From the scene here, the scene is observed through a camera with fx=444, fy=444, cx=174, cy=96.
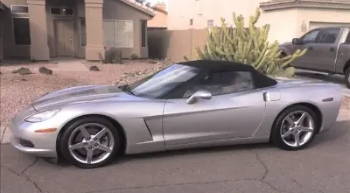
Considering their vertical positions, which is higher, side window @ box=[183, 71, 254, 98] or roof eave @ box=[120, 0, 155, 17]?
roof eave @ box=[120, 0, 155, 17]

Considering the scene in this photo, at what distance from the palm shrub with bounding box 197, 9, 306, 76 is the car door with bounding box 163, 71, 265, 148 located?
409 cm

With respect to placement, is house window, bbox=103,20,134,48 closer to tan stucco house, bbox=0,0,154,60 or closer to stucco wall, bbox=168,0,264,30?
tan stucco house, bbox=0,0,154,60

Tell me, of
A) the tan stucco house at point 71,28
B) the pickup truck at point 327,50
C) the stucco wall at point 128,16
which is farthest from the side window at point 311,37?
the stucco wall at point 128,16

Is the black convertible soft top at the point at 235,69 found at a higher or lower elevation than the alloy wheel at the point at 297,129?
higher

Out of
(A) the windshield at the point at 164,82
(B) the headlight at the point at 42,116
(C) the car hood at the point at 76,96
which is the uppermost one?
(A) the windshield at the point at 164,82

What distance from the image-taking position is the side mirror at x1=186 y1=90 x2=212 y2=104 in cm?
555

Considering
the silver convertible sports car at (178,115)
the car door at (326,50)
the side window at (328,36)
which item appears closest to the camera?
the silver convertible sports car at (178,115)

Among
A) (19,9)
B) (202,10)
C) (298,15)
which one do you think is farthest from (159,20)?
(298,15)

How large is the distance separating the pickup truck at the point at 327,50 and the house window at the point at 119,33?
1262cm

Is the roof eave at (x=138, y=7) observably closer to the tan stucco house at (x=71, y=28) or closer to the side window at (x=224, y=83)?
the tan stucco house at (x=71, y=28)

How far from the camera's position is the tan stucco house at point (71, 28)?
846 inches

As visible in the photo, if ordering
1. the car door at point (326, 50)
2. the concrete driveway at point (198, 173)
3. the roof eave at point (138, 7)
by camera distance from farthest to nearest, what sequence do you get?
1. the roof eave at point (138, 7)
2. the car door at point (326, 50)
3. the concrete driveway at point (198, 173)

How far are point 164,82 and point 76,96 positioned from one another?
119cm

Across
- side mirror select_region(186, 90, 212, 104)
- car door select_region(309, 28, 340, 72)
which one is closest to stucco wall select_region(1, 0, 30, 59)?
car door select_region(309, 28, 340, 72)
